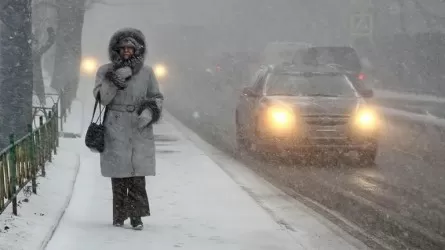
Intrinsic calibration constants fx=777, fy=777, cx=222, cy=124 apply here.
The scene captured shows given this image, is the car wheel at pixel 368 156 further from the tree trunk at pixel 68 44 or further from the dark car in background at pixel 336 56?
the dark car in background at pixel 336 56

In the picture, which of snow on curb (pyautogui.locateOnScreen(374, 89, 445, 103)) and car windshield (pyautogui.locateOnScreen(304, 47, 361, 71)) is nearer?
snow on curb (pyautogui.locateOnScreen(374, 89, 445, 103))

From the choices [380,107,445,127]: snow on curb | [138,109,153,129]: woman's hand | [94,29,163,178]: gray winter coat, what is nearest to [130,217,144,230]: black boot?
[94,29,163,178]: gray winter coat

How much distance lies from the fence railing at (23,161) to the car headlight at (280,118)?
11.9 ft

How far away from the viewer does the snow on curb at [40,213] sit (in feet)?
20.8

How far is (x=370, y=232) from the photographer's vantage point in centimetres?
756

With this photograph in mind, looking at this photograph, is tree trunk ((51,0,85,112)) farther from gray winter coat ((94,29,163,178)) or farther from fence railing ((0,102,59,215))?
gray winter coat ((94,29,163,178))

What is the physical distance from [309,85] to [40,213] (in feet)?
23.3

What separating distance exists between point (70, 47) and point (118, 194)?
1922cm

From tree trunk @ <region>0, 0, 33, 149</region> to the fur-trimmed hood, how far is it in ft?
14.7

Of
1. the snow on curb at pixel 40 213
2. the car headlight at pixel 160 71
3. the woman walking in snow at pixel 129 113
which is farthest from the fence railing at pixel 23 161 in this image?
the car headlight at pixel 160 71

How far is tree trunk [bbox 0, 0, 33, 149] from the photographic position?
10953 millimetres

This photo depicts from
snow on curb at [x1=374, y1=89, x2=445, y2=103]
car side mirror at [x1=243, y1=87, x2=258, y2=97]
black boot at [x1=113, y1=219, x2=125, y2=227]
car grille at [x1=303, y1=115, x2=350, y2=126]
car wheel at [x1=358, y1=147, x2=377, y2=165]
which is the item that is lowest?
black boot at [x1=113, y1=219, x2=125, y2=227]

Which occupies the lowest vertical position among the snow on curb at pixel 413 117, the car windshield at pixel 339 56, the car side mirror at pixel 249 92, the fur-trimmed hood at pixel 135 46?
the snow on curb at pixel 413 117

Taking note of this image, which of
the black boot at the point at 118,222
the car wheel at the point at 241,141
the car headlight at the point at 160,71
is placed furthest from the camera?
the car headlight at the point at 160,71
